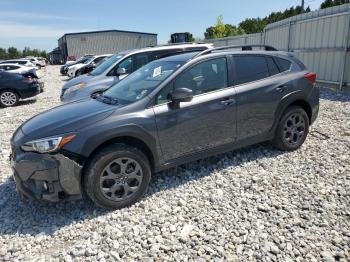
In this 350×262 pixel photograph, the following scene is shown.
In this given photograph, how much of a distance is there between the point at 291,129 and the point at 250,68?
3.98 ft

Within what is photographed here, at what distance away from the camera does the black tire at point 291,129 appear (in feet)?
15.1

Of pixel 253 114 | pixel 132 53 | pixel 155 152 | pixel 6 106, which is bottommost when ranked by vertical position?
pixel 6 106

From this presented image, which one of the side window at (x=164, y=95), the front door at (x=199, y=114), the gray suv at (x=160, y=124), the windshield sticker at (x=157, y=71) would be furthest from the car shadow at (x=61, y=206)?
the windshield sticker at (x=157, y=71)

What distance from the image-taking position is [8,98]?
10.9 meters

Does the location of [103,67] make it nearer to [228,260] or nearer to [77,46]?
[228,260]

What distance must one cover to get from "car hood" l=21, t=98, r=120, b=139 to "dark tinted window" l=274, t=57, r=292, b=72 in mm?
2647

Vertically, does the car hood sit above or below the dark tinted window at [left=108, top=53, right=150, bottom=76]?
below

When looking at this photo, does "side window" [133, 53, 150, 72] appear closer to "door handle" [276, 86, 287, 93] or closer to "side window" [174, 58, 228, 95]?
"side window" [174, 58, 228, 95]

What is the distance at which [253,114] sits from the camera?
427 cm

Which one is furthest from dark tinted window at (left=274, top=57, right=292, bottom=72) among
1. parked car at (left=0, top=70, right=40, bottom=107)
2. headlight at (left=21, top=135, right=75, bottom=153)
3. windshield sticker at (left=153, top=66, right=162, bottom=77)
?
parked car at (left=0, top=70, right=40, bottom=107)

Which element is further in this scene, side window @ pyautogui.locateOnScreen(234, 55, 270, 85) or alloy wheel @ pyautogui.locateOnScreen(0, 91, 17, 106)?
alloy wheel @ pyautogui.locateOnScreen(0, 91, 17, 106)

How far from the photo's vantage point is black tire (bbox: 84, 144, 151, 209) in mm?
3236

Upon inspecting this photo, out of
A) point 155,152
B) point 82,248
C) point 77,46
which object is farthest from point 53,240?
point 77,46

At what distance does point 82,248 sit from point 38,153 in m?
1.08
